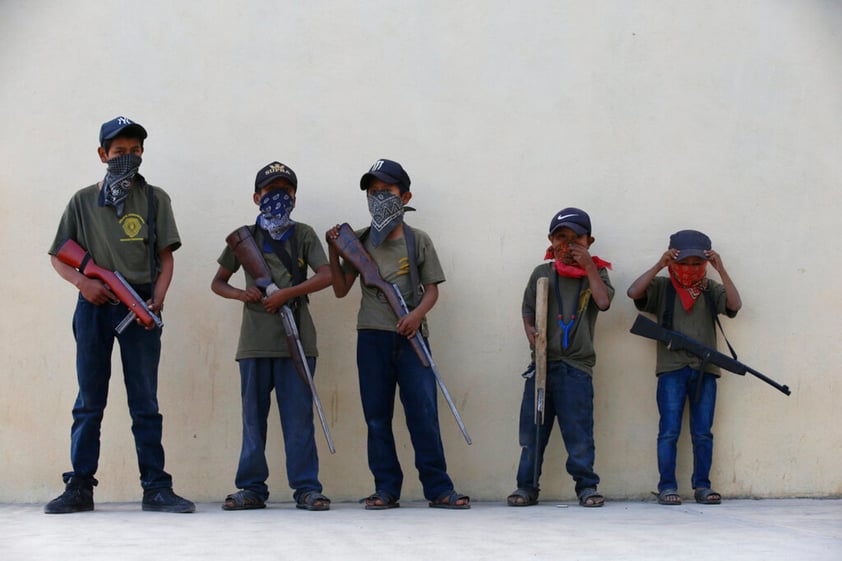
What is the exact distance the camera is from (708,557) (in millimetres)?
4113

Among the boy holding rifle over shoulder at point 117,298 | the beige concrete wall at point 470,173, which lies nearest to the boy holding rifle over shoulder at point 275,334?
the boy holding rifle over shoulder at point 117,298

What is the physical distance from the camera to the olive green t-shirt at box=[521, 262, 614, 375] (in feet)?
19.9

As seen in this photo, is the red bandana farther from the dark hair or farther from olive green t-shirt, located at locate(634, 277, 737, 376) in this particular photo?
the dark hair

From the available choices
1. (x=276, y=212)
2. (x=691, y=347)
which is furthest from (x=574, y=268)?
(x=276, y=212)

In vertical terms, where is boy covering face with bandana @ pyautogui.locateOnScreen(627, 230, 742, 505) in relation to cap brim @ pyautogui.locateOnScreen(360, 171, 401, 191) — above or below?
below

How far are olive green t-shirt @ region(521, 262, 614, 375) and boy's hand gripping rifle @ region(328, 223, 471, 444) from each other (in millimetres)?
690

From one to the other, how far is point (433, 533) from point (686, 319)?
2298 mm

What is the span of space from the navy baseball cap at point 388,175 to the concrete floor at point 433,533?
172cm

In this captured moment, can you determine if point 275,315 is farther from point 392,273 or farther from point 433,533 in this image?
point 433,533

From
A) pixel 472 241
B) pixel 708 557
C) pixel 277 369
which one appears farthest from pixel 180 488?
pixel 708 557

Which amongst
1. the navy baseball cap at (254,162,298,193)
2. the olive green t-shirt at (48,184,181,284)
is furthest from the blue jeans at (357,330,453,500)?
the olive green t-shirt at (48,184,181,284)

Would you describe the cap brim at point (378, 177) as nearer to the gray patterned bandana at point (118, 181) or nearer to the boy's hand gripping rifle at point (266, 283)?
the boy's hand gripping rifle at point (266, 283)

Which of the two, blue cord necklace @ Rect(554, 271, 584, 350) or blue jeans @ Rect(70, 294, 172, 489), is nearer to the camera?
blue jeans @ Rect(70, 294, 172, 489)

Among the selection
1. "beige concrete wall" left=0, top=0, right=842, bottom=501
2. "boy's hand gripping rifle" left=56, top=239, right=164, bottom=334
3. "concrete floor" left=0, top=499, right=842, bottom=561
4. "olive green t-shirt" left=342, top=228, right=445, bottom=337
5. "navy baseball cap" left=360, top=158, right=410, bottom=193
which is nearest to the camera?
"concrete floor" left=0, top=499, right=842, bottom=561
